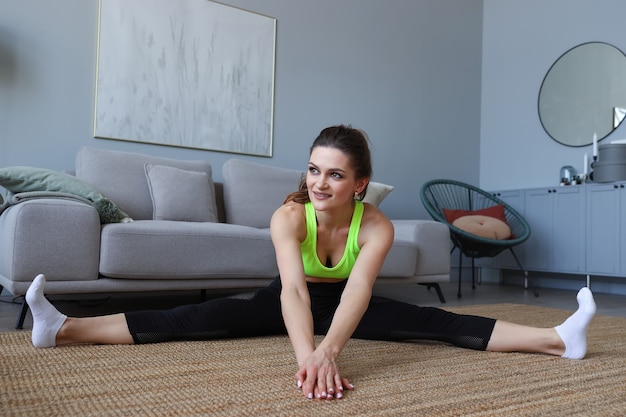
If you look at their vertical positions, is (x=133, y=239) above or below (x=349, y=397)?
above

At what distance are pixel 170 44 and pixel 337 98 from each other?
1.40 m

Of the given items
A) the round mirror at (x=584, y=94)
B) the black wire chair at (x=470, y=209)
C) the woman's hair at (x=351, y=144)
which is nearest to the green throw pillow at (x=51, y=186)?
the woman's hair at (x=351, y=144)

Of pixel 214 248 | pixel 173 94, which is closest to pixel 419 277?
pixel 214 248

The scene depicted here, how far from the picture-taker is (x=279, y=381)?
1.26m

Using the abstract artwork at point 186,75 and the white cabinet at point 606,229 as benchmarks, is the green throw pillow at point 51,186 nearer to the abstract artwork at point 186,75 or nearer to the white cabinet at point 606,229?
the abstract artwork at point 186,75

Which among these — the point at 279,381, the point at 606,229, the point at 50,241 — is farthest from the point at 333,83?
the point at 279,381

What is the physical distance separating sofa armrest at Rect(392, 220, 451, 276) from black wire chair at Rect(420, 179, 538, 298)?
0.92 ft

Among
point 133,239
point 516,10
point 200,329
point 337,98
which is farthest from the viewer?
point 516,10

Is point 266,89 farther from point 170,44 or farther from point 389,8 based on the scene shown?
point 389,8

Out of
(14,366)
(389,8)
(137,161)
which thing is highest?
(389,8)

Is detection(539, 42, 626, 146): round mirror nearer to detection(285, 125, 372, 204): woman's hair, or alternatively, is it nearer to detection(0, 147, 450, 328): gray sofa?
detection(0, 147, 450, 328): gray sofa

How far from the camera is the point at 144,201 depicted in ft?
9.80

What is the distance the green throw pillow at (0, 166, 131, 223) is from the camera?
225cm

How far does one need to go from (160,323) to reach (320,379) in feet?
2.27
